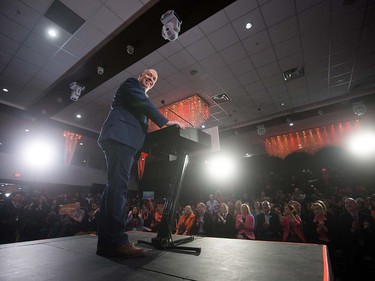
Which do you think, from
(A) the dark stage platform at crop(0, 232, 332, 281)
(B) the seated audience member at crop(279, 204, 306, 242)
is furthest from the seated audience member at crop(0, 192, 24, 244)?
(B) the seated audience member at crop(279, 204, 306, 242)

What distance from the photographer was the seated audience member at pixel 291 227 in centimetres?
332

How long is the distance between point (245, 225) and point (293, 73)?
11.9 ft

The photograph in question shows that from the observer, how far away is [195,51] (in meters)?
3.99

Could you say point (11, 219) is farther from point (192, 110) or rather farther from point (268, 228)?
point (268, 228)

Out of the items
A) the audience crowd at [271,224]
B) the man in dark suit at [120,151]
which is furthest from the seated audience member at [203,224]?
the man in dark suit at [120,151]

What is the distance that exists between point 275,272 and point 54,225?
5.57m

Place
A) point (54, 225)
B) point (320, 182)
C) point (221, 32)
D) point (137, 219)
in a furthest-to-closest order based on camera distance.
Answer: point (320, 182) < point (137, 219) < point (54, 225) < point (221, 32)

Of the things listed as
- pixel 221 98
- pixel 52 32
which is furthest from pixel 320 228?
pixel 52 32

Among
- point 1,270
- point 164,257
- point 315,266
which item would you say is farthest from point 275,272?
point 1,270

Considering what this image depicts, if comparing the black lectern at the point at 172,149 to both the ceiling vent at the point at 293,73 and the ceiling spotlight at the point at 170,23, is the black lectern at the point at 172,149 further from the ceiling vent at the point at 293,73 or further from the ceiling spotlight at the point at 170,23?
→ the ceiling vent at the point at 293,73

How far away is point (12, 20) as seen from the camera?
10.7 feet

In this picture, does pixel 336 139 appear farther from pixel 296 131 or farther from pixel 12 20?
pixel 12 20

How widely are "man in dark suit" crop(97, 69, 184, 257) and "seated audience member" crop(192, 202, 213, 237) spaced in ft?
11.1

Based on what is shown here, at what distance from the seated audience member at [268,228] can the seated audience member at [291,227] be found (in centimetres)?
14
